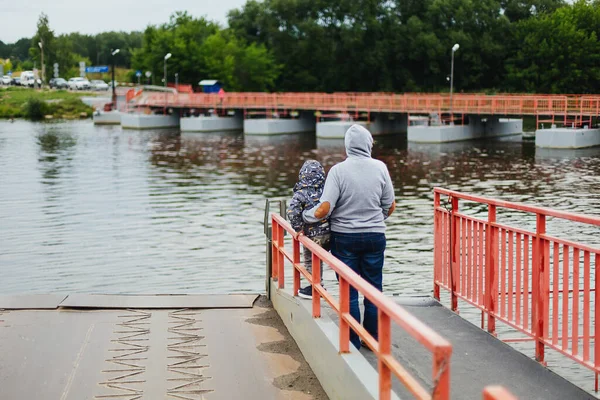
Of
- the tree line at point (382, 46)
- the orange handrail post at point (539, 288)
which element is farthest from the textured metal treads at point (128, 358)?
the tree line at point (382, 46)

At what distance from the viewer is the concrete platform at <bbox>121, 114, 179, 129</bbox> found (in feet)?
232

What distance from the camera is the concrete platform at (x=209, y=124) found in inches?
2633

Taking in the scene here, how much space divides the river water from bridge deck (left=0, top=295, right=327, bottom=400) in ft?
12.9

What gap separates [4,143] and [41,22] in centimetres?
9227

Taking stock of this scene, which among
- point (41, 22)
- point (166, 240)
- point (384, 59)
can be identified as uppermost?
point (41, 22)

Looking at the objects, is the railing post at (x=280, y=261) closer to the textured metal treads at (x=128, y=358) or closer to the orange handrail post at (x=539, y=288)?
the textured metal treads at (x=128, y=358)

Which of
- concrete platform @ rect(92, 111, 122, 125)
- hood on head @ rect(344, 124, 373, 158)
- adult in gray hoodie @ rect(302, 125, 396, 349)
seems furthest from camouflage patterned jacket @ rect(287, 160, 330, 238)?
concrete platform @ rect(92, 111, 122, 125)

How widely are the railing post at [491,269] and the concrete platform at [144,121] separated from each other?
214ft

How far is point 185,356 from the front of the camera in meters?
7.13

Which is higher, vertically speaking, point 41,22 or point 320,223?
point 41,22

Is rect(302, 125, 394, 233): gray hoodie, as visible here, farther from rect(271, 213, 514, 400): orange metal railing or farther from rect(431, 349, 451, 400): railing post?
rect(431, 349, 451, 400): railing post

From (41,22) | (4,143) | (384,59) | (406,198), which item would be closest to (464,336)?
(406,198)

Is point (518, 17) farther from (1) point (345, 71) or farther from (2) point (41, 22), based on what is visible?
(2) point (41, 22)

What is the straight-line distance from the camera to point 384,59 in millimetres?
94250
